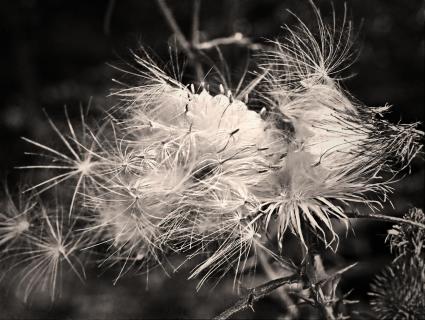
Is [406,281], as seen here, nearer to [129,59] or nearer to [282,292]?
[282,292]

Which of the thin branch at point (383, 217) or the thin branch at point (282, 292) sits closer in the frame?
the thin branch at point (383, 217)

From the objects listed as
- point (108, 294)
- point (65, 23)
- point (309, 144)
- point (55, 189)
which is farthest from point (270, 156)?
point (65, 23)

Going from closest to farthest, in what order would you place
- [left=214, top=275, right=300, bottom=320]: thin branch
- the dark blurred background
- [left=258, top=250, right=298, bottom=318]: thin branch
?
1. [left=214, top=275, right=300, bottom=320]: thin branch
2. [left=258, top=250, right=298, bottom=318]: thin branch
3. the dark blurred background

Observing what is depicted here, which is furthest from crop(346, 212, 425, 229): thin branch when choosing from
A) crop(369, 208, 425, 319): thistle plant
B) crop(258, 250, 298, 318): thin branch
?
crop(258, 250, 298, 318): thin branch

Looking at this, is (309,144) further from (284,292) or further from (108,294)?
(108,294)

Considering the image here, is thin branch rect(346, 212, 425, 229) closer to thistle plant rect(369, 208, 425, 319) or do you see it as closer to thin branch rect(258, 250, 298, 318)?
thistle plant rect(369, 208, 425, 319)

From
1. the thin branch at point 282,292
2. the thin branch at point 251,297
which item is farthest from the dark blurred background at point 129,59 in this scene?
the thin branch at point 251,297

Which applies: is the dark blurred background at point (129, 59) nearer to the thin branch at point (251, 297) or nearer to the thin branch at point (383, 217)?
the thin branch at point (383, 217)

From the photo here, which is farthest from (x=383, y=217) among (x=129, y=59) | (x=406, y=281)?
(x=129, y=59)
